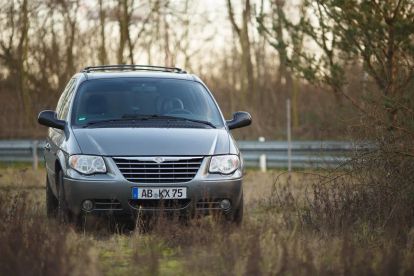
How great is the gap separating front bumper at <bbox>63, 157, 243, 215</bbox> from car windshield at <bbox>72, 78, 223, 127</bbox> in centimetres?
90

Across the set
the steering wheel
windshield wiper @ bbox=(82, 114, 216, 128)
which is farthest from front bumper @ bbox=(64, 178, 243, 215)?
the steering wheel

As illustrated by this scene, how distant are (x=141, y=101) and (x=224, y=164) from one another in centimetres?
153

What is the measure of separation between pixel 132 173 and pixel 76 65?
76.0 feet

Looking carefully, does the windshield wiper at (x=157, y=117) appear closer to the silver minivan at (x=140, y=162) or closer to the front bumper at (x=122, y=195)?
the silver minivan at (x=140, y=162)

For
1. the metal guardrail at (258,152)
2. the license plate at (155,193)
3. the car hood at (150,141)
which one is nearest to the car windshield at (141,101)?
the car hood at (150,141)

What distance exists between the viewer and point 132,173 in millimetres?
8336

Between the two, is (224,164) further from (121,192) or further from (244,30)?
(244,30)

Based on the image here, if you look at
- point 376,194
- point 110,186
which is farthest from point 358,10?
point 110,186

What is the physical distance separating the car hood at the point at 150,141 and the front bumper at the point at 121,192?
0.15m

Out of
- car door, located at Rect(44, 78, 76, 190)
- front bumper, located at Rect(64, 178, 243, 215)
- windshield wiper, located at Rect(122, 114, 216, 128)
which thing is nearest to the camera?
front bumper, located at Rect(64, 178, 243, 215)

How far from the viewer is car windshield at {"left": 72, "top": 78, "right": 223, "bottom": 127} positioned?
9320 millimetres

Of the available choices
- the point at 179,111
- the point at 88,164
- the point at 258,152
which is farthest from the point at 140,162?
the point at 258,152

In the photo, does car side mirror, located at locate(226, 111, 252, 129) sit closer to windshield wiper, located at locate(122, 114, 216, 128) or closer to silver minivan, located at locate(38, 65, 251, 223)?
silver minivan, located at locate(38, 65, 251, 223)

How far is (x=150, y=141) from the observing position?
848cm
